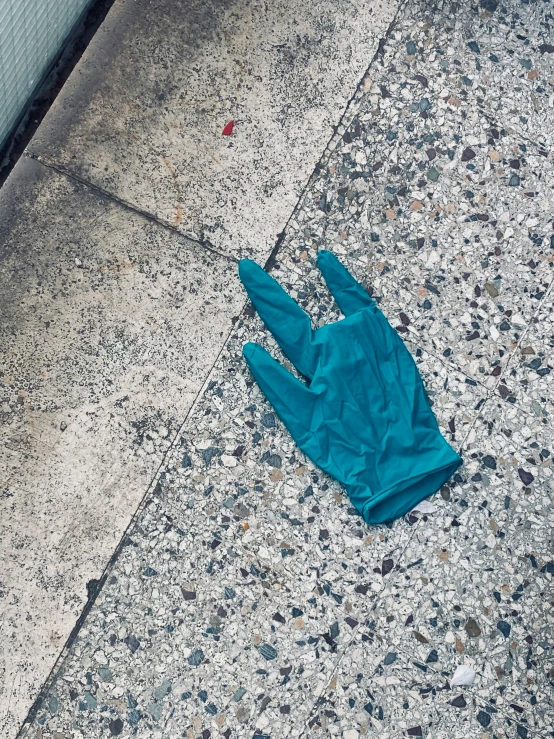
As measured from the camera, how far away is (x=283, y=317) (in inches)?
115

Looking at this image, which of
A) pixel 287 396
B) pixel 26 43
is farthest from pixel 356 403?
pixel 26 43

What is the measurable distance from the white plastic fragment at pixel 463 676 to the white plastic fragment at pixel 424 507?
0.61 meters

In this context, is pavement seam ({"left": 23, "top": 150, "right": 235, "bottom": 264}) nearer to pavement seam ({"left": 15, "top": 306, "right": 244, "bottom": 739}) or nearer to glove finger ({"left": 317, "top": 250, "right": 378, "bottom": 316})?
pavement seam ({"left": 15, "top": 306, "right": 244, "bottom": 739})

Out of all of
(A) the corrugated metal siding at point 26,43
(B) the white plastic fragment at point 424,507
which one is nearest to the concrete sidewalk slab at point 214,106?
(A) the corrugated metal siding at point 26,43

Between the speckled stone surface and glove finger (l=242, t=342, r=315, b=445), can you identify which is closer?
the speckled stone surface

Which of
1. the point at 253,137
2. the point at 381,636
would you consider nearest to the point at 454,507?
the point at 381,636

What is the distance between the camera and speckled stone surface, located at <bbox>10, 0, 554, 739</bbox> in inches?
108

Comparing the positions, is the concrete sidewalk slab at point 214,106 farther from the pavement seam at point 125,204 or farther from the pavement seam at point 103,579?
the pavement seam at point 103,579

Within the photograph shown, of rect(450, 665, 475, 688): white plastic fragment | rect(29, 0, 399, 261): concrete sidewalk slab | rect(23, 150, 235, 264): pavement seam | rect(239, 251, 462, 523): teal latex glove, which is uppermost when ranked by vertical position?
rect(29, 0, 399, 261): concrete sidewalk slab

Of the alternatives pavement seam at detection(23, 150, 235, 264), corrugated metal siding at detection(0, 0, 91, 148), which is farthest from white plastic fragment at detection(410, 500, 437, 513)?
corrugated metal siding at detection(0, 0, 91, 148)

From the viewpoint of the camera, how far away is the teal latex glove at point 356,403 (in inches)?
112

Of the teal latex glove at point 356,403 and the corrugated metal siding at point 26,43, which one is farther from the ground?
the corrugated metal siding at point 26,43

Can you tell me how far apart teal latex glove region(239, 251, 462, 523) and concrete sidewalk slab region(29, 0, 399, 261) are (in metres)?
0.41

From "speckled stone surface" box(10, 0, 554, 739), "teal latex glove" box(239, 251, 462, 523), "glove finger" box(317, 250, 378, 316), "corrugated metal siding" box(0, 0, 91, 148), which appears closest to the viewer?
"corrugated metal siding" box(0, 0, 91, 148)
